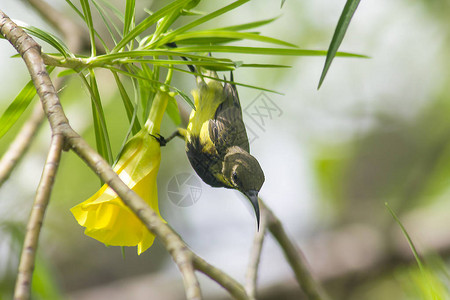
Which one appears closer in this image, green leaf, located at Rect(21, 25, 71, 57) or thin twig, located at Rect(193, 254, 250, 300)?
thin twig, located at Rect(193, 254, 250, 300)

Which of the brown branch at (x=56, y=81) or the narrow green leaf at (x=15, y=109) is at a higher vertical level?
the brown branch at (x=56, y=81)

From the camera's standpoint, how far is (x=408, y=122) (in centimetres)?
748

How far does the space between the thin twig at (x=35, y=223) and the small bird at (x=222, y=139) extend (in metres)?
1.48

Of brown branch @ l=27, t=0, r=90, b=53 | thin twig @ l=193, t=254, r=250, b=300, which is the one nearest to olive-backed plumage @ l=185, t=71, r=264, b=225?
brown branch @ l=27, t=0, r=90, b=53

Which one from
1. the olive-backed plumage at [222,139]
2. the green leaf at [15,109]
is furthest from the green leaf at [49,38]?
the olive-backed plumage at [222,139]

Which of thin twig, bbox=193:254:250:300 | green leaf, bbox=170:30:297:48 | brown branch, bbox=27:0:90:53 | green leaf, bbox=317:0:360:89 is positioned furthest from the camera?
brown branch, bbox=27:0:90:53

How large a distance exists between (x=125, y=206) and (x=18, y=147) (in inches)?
45.2

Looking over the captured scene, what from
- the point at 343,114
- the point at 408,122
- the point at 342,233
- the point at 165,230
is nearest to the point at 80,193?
the point at 342,233

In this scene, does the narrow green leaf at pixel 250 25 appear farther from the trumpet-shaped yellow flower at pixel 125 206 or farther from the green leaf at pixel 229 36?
the trumpet-shaped yellow flower at pixel 125 206

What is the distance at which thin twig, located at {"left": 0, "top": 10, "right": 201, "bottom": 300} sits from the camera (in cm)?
96

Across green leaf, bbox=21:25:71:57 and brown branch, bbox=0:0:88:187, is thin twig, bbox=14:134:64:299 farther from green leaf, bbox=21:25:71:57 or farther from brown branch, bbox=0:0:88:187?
brown branch, bbox=0:0:88:187

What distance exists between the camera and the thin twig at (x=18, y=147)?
1949mm

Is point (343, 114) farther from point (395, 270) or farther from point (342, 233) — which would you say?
point (395, 270)

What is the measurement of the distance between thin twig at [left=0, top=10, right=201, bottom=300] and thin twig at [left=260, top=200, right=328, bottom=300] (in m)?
1.58
